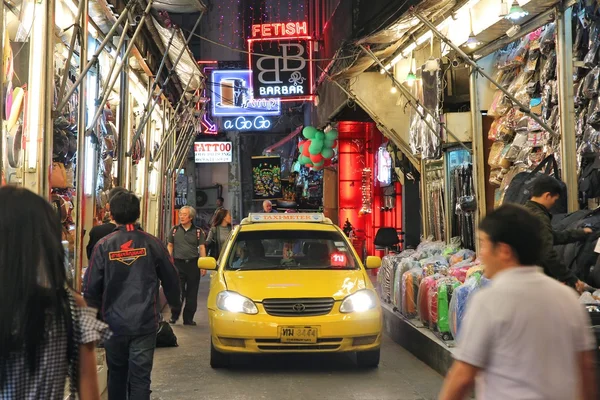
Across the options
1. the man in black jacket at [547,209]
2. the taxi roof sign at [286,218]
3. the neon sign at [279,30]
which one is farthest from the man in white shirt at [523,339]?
the neon sign at [279,30]

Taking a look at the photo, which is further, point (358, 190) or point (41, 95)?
point (358, 190)

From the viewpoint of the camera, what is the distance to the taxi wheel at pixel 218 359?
918cm

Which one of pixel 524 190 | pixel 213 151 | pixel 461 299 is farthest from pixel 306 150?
pixel 524 190

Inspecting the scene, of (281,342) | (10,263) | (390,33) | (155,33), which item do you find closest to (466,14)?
A: (390,33)

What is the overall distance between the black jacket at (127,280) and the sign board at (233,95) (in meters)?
25.7

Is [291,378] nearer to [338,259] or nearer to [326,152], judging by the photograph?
[338,259]

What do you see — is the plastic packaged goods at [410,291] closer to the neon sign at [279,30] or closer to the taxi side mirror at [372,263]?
the taxi side mirror at [372,263]

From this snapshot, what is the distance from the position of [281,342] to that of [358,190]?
16291 millimetres

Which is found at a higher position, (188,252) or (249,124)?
(249,124)

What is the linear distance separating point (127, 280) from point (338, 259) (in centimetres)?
442

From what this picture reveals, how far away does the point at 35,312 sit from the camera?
2.69 m

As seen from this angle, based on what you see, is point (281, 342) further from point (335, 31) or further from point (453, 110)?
point (335, 31)

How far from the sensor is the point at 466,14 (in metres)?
11.4

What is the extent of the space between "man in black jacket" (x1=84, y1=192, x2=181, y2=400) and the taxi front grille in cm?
281
